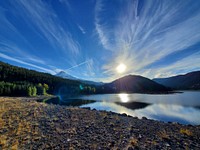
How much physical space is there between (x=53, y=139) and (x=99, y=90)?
174 m

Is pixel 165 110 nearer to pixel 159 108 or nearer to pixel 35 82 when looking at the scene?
pixel 159 108

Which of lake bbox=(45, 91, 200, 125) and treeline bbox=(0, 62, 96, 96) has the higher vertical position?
treeline bbox=(0, 62, 96, 96)

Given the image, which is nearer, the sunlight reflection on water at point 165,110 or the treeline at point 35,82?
the sunlight reflection on water at point 165,110

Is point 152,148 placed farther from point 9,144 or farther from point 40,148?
point 9,144

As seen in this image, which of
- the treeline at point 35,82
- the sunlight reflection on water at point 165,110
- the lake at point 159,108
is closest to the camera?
the sunlight reflection on water at point 165,110

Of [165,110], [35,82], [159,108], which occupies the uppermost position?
[35,82]

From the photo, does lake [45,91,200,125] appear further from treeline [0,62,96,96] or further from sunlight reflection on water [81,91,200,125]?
treeline [0,62,96,96]

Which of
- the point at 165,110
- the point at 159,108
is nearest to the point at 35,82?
the point at 159,108

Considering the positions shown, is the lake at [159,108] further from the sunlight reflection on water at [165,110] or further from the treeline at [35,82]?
the treeline at [35,82]

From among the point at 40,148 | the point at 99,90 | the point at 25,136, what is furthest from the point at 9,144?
the point at 99,90

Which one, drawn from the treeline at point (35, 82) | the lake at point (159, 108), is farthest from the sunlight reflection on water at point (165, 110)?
the treeline at point (35, 82)

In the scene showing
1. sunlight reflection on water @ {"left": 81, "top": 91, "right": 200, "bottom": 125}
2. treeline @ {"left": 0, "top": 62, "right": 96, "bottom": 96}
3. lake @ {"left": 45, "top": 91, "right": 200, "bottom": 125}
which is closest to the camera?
sunlight reflection on water @ {"left": 81, "top": 91, "right": 200, "bottom": 125}

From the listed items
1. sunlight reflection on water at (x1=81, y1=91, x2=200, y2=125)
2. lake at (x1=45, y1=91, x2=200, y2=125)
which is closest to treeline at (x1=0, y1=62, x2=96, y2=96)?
lake at (x1=45, y1=91, x2=200, y2=125)

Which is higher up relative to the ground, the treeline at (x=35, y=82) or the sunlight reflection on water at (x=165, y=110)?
the treeline at (x=35, y=82)
